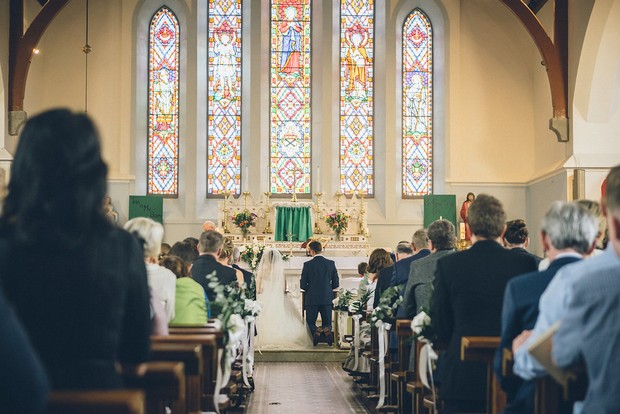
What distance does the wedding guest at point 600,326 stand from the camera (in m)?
2.07

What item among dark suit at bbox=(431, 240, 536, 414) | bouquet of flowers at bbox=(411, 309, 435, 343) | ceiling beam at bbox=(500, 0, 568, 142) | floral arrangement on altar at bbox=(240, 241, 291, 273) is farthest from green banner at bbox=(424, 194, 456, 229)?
dark suit at bbox=(431, 240, 536, 414)

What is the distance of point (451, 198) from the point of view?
1625 cm

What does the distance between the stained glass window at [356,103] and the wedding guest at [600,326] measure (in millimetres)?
15097

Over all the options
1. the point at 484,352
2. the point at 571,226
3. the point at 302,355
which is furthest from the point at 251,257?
the point at 571,226

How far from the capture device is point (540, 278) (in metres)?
3.47

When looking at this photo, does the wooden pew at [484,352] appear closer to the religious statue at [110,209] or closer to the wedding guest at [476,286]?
the wedding guest at [476,286]

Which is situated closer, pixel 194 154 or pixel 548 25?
pixel 548 25

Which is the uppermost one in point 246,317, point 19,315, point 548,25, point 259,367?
point 548,25

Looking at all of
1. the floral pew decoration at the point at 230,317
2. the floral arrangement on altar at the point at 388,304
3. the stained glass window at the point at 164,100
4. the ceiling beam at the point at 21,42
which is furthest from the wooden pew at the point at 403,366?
the stained glass window at the point at 164,100

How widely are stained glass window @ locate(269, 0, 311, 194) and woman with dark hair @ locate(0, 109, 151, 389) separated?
15.0 m

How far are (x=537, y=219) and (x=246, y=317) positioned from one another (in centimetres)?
989

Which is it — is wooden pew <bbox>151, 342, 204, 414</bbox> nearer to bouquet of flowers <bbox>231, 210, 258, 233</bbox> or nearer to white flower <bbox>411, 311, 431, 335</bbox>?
white flower <bbox>411, 311, 431, 335</bbox>

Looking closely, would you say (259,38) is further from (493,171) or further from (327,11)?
(493,171)

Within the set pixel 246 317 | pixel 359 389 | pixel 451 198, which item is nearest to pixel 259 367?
pixel 359 389
